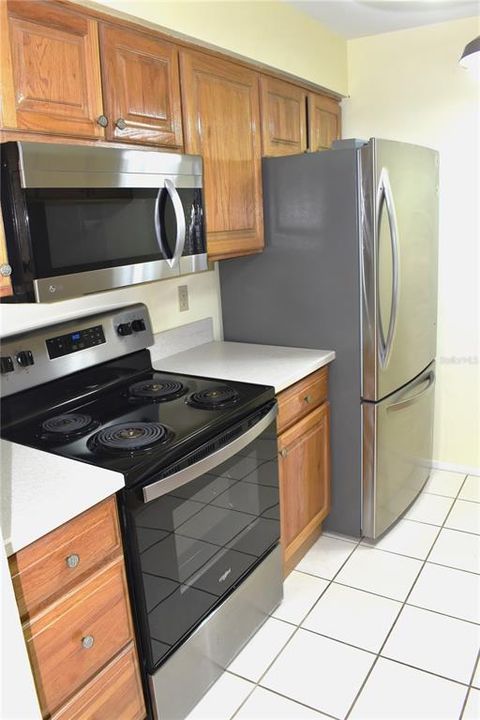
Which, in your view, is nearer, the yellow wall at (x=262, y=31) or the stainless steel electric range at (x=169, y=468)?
the stainless steel electric range at (x=169, y=468)

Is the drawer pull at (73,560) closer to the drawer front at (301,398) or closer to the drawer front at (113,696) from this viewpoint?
the drawer front at (113,696)

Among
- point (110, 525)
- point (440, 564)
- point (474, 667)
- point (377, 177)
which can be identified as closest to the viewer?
point (110, 525)

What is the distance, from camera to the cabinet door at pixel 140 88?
5.50 feet

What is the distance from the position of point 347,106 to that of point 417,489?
2063 mm

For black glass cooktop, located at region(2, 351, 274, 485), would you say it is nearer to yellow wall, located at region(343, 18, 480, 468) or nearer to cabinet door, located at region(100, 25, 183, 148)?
cabinet door, located at region(100, 25, 183, 148)

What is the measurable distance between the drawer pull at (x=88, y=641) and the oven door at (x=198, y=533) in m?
0.16

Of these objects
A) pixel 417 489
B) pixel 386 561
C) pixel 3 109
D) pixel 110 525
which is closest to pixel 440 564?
pixel 386 561

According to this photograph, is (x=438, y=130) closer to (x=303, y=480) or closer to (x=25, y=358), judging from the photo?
(x=303, y=480)

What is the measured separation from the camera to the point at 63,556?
1.32 m

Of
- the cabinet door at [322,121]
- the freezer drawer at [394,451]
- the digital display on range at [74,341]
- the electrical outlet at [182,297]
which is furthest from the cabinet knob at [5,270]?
the cabinet door at [322,121]

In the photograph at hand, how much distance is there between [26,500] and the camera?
1.32 m

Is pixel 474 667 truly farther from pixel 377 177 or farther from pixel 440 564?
pixel 377 177

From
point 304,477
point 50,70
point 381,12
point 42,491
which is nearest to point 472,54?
point 381,12

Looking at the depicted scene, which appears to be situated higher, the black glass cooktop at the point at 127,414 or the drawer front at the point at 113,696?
the black glass cooktop at the point at 127,414
